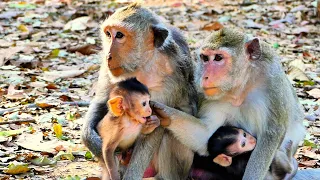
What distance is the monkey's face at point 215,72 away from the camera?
510cm

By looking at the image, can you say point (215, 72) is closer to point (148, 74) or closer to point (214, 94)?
point (214, 94)

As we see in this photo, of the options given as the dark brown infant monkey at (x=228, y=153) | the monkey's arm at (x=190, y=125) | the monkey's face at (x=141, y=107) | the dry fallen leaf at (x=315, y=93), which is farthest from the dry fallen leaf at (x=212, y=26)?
the monkey's face at (x=141, y=107)

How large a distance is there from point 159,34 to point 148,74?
1.02 ft

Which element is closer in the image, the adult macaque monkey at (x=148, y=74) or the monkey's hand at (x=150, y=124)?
the monkey's hand at (x=150, y=124)

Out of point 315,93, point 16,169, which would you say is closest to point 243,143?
point 16,169

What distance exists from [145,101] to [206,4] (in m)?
9.68

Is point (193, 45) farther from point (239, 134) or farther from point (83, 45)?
point (239, 134)

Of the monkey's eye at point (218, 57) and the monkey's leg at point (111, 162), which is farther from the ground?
the monkey's eye at point (218, 57)

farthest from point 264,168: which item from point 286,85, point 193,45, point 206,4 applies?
point 206,4

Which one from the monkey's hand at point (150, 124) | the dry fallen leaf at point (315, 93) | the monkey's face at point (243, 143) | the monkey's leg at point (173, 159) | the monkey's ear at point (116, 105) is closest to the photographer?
the monkey's ear at point (116, 105)

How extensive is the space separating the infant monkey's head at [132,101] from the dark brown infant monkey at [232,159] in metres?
0.61

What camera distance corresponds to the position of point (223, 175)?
5605 mm

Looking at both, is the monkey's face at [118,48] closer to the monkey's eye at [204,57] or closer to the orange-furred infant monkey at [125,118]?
the orange-furred infant monkey at [125,118]

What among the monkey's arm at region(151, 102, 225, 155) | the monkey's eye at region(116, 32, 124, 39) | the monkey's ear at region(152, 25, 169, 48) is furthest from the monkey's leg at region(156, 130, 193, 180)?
the monkey's eye at region(116, 32, 124, 39)
